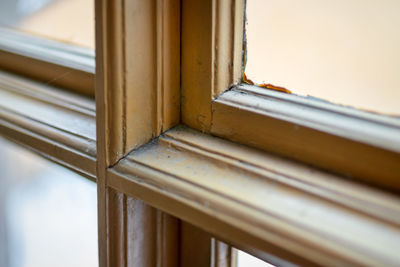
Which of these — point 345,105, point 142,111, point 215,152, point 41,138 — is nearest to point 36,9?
point 41,138

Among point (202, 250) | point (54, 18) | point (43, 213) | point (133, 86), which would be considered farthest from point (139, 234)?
point (54, 18)

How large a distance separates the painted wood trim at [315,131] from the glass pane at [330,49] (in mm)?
23

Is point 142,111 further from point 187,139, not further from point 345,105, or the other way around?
point 345,105

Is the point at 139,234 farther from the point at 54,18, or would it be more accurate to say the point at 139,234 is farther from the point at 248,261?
the point at 54,18

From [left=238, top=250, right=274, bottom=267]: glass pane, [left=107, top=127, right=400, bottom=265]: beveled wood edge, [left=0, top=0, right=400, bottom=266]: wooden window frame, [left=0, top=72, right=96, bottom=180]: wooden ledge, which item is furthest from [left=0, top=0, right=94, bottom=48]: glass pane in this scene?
[left=238, top=250, right=274, bottom=267]: glass pane

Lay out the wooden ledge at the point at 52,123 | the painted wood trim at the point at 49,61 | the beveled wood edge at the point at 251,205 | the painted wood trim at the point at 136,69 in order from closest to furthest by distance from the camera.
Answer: the beveled wood edge at the point at 251,205
the painted wood trim at the point at 136,69
the wooden ledge at the point at 52,123
the painted wood trim at the point at 49,61

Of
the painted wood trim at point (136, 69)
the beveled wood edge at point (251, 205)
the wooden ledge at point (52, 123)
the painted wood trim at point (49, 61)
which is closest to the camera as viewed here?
the beveled wood edge at point (251, 205)

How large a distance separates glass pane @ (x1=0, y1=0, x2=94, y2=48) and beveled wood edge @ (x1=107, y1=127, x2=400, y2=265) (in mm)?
390

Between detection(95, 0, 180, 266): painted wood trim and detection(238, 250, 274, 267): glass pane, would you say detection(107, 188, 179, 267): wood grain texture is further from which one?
detection(238, 250, 274, 267): glass pane

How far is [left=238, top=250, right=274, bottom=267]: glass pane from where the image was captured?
2.55 feet

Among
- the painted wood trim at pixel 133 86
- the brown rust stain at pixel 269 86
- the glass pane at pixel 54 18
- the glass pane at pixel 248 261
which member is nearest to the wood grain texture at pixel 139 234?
the painted wood trim at pixel 133 86

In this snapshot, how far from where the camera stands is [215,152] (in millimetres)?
721

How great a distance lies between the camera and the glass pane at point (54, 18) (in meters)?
1.04

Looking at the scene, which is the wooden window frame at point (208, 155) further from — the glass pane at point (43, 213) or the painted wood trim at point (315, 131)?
the glass pane at point (43, 213)
